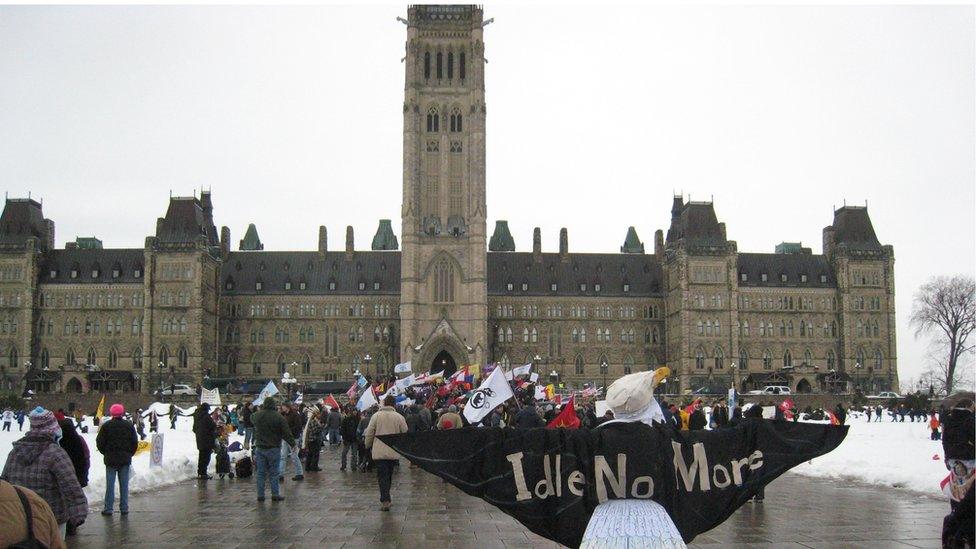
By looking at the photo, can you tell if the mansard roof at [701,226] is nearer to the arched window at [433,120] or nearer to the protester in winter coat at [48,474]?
the arched window at [433,120]

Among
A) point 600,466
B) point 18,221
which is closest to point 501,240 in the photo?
point 18,221

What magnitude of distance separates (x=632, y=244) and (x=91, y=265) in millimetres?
59701

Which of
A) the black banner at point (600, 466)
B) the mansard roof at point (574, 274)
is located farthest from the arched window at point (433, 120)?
the black banner at point (600, 466)

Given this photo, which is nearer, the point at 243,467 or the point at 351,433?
the point at 243,467

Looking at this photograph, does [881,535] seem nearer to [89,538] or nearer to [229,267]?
[89,538]

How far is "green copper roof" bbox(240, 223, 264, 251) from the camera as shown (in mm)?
113875

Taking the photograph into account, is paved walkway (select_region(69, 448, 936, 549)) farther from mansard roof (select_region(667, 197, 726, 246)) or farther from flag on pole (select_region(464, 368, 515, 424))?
mansard roof (select_region(667, 197, 726, 246))

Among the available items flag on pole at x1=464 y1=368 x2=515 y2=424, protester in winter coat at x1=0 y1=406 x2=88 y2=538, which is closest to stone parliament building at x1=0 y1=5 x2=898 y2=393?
flag on pole at x1=464 y1=368 x2=515 y2=424

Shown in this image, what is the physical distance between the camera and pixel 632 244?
118 metres

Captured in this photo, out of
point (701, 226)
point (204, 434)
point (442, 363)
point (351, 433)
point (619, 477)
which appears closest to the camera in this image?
point (619, 477)

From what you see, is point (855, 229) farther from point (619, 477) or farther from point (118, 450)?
point (619, 477)

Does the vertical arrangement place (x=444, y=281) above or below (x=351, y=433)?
above

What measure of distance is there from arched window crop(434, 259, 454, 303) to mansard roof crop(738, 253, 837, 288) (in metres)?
28.5

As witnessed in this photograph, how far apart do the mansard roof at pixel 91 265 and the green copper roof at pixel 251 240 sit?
64.4 feet
